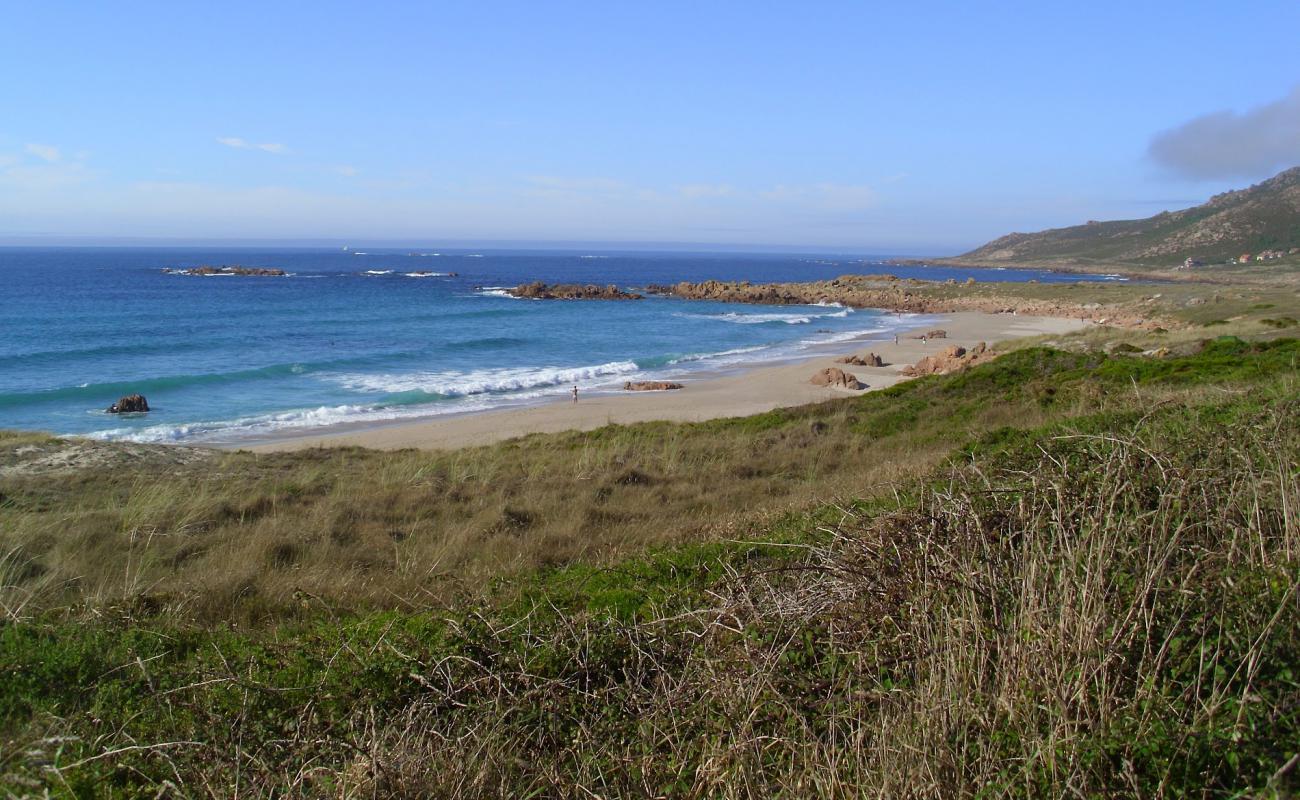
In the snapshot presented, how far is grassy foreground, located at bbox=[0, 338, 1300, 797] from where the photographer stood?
280 cm

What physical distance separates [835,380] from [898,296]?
172 feet

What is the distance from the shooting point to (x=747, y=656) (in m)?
3.68

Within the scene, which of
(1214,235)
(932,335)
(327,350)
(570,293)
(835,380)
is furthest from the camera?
(1214,235)

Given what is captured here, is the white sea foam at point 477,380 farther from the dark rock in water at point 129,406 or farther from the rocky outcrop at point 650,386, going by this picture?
the dark rock in water at point 129,406

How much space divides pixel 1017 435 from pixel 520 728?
8043mm

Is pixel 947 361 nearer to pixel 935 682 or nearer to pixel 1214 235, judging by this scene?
pixel 935 682

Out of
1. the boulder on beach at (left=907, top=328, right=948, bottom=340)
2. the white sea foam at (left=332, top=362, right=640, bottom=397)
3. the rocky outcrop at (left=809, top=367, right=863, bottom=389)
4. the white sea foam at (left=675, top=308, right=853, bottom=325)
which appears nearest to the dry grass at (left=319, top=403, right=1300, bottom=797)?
the rocky outcrop at (left=809, top=367, right=863, bottom=389)

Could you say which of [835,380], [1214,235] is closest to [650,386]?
[835,380]

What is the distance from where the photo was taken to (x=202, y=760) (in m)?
3.12

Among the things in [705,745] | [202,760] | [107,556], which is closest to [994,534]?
[705,745]

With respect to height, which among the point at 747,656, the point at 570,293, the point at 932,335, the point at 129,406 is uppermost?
the point at 747,656

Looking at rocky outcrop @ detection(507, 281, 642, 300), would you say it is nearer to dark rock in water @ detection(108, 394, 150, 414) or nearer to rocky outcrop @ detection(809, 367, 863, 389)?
rocky outcrop @ detection(809, 367, 863, 389)

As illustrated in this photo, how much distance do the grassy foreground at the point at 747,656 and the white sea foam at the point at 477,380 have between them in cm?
2514

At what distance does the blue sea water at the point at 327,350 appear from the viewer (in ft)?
91.2
